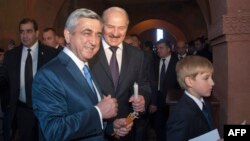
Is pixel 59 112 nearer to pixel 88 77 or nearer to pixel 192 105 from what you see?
pixel 88 77

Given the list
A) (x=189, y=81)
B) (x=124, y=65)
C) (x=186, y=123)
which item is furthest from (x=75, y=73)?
(x=124, y=65)

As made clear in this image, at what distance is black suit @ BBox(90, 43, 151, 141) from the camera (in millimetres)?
2840

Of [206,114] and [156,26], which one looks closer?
[206,114]

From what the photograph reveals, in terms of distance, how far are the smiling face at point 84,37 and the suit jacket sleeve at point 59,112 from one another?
0.64ft

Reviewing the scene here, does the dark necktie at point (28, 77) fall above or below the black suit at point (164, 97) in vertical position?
above

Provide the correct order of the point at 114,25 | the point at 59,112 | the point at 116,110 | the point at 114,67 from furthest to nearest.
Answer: the point at 114,67 < the point at 114,25 < the point at 116,110 < the point at 59,112

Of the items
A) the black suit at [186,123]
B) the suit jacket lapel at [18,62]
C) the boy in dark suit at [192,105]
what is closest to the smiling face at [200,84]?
the boy in dark suit at [192,105]

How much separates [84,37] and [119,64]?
1.05m

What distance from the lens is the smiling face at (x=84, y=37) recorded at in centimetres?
196

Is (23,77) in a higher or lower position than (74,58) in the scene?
lower

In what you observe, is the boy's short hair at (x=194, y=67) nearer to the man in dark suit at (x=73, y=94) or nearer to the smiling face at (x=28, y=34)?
the man in dark suit at (x=73, y=94)

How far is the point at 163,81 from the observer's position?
225 inches

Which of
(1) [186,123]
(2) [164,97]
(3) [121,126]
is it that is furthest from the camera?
(2) [164,97]

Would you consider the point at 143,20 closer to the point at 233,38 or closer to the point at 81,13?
the point at 233,38
